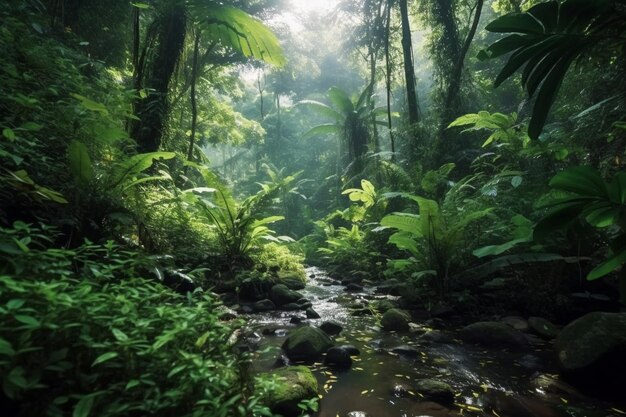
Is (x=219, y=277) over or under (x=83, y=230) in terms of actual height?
under

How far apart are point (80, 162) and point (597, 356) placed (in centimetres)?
482

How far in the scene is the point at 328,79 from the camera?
24.5 metres

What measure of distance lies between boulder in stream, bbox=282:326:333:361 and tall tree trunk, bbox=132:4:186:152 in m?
4.29

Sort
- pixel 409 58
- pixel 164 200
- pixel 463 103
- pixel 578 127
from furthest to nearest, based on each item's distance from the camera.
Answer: pixel 409 58 < pixel 463 103 < pixel 164 200 < pixel 578 127

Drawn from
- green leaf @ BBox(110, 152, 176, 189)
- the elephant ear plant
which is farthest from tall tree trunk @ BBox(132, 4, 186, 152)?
the elephant ear plant

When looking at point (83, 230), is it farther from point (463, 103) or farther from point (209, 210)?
point (463, 103)

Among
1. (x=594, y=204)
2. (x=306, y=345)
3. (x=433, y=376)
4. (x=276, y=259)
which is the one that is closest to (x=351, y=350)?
(x=306, y=345)

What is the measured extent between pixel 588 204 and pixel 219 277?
5.00 meters

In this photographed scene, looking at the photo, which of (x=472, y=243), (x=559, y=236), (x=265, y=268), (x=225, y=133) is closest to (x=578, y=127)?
(x=559, y=236)

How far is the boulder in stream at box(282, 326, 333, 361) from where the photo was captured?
3.13 meters

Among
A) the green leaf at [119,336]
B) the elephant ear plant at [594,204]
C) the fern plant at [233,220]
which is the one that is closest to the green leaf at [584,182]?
the elephant ear plant at [594,204]

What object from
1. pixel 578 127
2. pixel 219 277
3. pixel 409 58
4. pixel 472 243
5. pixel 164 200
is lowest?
pixel 219 277

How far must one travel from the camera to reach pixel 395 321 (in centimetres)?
414

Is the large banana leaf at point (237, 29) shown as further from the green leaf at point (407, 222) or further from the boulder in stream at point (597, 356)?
the boulder in stream at point (597, 356)
